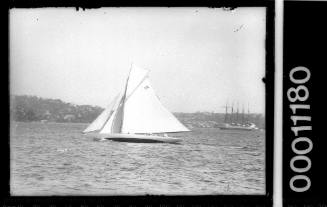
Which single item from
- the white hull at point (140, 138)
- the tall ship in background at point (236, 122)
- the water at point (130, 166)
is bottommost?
the water at point (130, 166)

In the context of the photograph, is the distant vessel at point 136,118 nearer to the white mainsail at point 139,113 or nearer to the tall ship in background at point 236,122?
the white mainsail at point 139,113

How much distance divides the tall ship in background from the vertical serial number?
7.9 inches

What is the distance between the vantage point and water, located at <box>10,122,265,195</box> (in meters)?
3.51

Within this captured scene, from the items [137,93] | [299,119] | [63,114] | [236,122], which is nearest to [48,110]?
[63,114]

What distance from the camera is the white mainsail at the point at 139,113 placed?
3.53 metres

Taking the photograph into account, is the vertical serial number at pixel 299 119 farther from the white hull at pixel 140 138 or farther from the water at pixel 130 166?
the white hull at pixel 140 138

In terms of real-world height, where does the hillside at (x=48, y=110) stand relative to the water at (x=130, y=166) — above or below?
above

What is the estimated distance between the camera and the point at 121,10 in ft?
11.5

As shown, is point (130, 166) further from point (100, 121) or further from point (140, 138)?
point (100, 121)

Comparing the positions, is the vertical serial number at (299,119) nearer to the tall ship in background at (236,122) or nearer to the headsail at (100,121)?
the tall ship in background at (236,122)

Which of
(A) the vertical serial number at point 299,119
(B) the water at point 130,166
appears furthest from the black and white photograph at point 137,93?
(A) the vertical serial number at point 299,119

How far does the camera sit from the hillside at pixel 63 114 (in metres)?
3.50

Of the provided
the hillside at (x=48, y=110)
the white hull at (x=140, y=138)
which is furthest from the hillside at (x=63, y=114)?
the white hull at (x=140, y=138)

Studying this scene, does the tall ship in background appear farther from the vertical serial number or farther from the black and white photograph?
the vertical serial number
